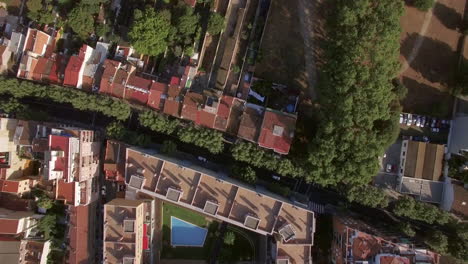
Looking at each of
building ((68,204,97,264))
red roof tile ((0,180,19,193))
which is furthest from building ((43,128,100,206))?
red roof tile ((0,180,19,193))

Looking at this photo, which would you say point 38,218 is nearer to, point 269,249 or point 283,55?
point 269,249

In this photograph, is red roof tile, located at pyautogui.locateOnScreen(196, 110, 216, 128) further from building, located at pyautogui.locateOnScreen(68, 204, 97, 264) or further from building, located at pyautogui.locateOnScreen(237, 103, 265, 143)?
building, located at pyautogui.locateOnScreen(68, 204, 97, 264)

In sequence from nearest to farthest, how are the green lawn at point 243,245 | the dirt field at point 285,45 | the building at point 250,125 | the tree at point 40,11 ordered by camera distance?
the building at point 250,125
the dirt field at point 285,45
the tree at point 40,11
the green lawn at point 243,245

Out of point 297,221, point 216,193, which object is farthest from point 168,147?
point 297,221

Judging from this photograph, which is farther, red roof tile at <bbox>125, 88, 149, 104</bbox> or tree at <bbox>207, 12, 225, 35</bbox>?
red roof tile at <bbox>125, 88, 149, 104</bbox>

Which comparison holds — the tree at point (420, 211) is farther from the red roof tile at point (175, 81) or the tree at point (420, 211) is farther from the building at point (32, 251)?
the building at point (32, 251)

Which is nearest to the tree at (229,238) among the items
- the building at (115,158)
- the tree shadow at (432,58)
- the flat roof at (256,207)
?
the flat roof at (256,207)

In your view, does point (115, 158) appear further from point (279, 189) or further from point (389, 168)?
point (389, 168)
